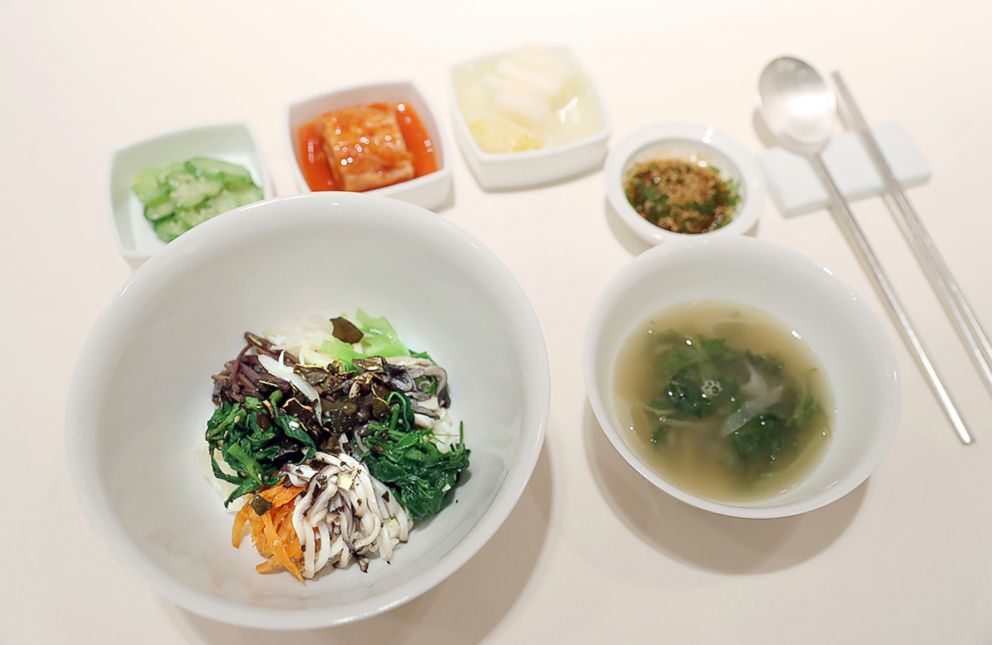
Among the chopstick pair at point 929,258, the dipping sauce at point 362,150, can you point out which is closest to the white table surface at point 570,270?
the chopstick pair at point 929,258

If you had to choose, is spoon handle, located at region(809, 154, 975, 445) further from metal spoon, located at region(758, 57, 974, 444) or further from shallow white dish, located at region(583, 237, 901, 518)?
shallow white dish, located at region(583, 237, 901, 518)

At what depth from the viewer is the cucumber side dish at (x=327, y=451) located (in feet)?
3.65

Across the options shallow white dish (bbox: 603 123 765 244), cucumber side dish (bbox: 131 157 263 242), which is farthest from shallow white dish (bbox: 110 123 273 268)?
shallow white dish (bbox: 603 123 765 244)

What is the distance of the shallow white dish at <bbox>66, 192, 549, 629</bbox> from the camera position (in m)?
1.00

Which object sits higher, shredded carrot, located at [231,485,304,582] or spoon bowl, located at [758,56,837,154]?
shredded carrot, located at [231,485,304,582]

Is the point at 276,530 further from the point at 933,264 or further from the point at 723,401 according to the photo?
the point at 933,264

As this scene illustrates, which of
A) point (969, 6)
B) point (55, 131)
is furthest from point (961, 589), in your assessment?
point (55, 131)

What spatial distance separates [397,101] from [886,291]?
4.12 ft

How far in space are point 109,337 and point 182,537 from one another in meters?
0.33

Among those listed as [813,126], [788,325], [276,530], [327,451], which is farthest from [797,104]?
[276,530]

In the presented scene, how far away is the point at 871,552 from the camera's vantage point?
4.37ft

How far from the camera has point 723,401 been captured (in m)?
1.40

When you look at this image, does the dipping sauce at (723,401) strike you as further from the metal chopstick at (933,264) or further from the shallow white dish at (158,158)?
the shallow white dish at (158,158)

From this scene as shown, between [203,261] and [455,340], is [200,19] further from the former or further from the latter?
[455,340]
